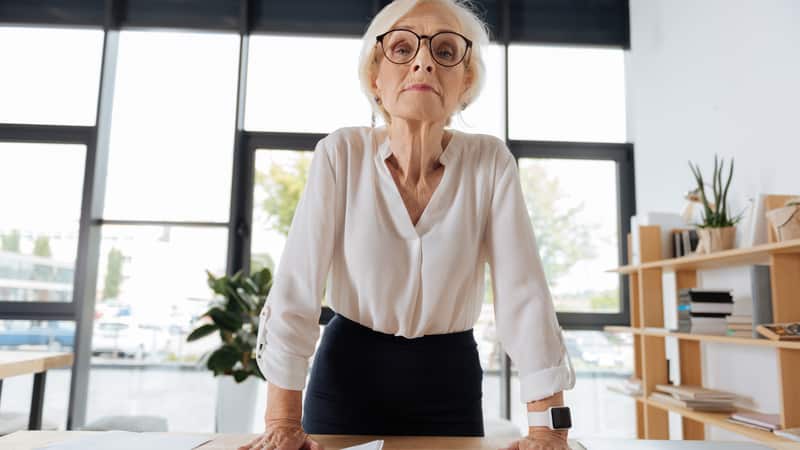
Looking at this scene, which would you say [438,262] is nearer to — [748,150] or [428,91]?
[428,91]

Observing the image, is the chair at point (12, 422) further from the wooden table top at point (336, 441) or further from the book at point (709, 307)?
the book at point (709, 307)

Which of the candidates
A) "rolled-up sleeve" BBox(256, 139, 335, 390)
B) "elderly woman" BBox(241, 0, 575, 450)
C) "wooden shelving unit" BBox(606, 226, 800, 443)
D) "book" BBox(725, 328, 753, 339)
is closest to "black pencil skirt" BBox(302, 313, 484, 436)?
"elderly woman" BBox(241, 0, 575, 450)

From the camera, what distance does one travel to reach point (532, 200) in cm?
359

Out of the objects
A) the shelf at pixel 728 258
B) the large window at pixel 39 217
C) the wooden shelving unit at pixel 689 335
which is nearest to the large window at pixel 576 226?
the wooden shelving unit at pixel 689 335

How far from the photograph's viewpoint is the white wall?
211 cm

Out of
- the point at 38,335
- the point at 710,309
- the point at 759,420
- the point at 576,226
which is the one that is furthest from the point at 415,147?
the point at 38,335

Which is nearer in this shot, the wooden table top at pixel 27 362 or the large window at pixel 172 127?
the wooden table top at pixel 27 362

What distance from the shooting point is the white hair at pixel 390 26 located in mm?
962

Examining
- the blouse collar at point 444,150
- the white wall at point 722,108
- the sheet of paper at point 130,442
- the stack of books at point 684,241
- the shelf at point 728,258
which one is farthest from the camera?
the stack of books at point 684,241

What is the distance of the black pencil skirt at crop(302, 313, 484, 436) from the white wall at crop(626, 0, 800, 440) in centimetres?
185

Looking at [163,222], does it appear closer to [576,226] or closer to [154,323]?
[154,323]

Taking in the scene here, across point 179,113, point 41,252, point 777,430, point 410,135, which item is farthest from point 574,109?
point 41,252

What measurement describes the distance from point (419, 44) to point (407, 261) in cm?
39

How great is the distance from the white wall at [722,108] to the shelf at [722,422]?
0.21 meters
